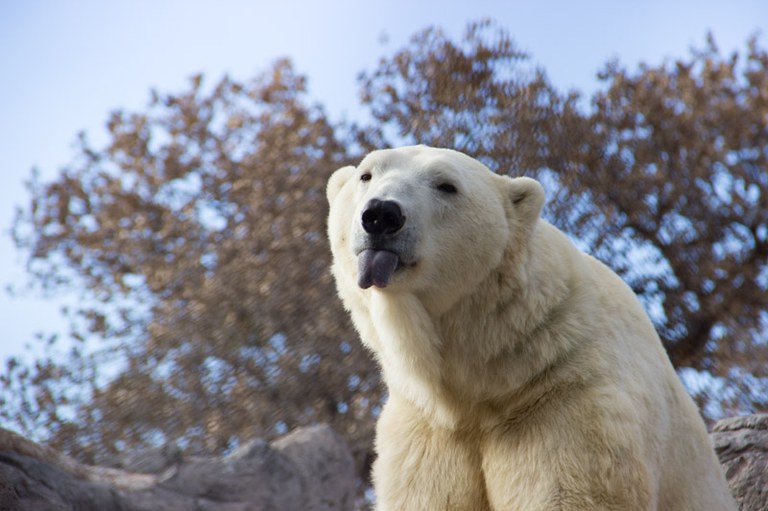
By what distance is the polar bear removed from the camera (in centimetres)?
288

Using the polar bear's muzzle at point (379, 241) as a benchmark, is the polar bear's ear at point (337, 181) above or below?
above

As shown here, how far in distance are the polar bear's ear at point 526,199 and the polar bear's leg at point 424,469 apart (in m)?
0.76

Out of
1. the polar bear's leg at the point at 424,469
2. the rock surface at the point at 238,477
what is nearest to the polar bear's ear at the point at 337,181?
the polar bear's leg at the point at 424,469

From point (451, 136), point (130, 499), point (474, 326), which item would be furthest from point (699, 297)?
point (474, 326)

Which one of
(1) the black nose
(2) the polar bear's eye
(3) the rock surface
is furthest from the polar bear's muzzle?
(3) the rock surface

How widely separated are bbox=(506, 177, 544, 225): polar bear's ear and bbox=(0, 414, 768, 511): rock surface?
2124 millimetres

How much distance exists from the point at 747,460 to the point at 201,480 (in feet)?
9.49

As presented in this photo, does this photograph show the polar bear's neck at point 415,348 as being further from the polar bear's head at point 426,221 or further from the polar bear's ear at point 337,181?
the polar bear's ear at point 337,181

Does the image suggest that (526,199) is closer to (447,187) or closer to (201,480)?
(447,187)

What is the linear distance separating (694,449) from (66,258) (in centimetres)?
827

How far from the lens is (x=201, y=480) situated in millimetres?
5344

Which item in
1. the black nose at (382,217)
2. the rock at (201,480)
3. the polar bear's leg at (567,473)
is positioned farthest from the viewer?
the rock at (201,480)

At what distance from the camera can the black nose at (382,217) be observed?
9.49ft

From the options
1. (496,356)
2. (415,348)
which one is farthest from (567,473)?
(415,348)
